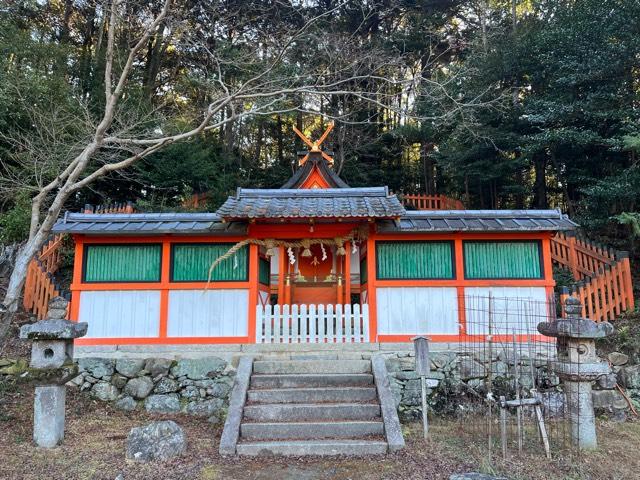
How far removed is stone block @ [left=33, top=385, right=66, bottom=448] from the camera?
194 inches

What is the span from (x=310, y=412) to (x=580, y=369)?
343 centimetres

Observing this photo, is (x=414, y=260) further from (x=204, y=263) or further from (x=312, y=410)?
(x=204, y=263)

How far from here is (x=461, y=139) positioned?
1520 cm

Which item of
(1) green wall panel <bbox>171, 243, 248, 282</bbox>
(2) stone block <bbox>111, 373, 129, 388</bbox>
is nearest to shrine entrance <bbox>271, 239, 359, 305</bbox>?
(1) green wall panel <bbox>171, 243, 248, 282</bbox>

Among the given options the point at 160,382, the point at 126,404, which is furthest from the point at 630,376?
the point at 126,404

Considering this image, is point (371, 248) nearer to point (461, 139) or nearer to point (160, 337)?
point (160, 337)

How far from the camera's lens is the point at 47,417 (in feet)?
16.3

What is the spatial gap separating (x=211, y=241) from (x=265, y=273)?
4.59 ft

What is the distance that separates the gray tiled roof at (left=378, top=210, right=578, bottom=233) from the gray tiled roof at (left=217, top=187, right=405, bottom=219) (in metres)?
0.49

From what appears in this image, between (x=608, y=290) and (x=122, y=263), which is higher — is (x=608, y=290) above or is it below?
below

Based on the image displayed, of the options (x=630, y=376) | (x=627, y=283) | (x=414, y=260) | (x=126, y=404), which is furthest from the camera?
(x=627, y=283)

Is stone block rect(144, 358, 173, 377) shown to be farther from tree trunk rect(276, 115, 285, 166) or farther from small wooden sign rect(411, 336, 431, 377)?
tree trunk rect(276, 115, 285, 166)

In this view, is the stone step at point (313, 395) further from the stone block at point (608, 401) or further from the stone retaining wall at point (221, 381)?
the stone block at point (608, 401)

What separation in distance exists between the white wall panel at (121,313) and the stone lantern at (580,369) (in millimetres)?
6410
